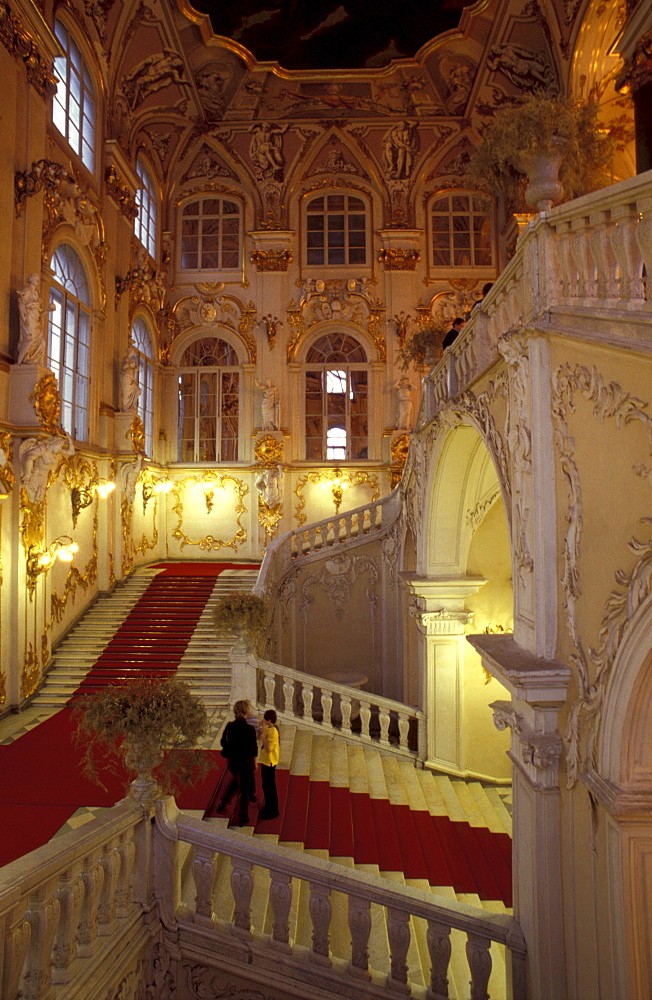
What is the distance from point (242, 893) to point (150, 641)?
7.16m

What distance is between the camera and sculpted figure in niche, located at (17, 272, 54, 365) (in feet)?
31.5

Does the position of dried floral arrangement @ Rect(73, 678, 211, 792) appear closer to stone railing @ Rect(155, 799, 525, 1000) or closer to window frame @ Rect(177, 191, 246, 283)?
stone railing @ Rect(155, 799, 525, 1000)

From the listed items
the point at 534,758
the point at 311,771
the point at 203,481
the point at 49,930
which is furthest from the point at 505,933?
the point at 203,481

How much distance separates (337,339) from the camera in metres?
17.8

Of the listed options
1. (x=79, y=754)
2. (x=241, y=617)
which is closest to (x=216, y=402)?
(x=241, y=617)

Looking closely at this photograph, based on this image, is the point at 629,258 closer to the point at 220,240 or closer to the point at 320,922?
the point at 320,922

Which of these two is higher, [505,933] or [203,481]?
[203,481]

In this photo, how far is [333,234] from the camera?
18.0 metres

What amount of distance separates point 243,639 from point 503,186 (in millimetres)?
6772

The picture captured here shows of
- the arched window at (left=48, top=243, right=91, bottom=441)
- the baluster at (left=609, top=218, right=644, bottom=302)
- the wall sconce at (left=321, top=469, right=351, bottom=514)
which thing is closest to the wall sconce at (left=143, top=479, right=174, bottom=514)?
the arched window at (left=48, top=243, right=91, bottom=441)

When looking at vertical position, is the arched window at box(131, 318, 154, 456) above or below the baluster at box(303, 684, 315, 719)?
above

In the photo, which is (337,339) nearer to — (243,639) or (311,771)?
(243,639)

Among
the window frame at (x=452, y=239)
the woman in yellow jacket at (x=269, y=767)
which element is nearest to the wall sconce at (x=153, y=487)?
the window frame at (x=452, y=239)

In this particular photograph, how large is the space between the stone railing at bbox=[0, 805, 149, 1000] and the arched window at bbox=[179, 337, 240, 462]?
1326cm
